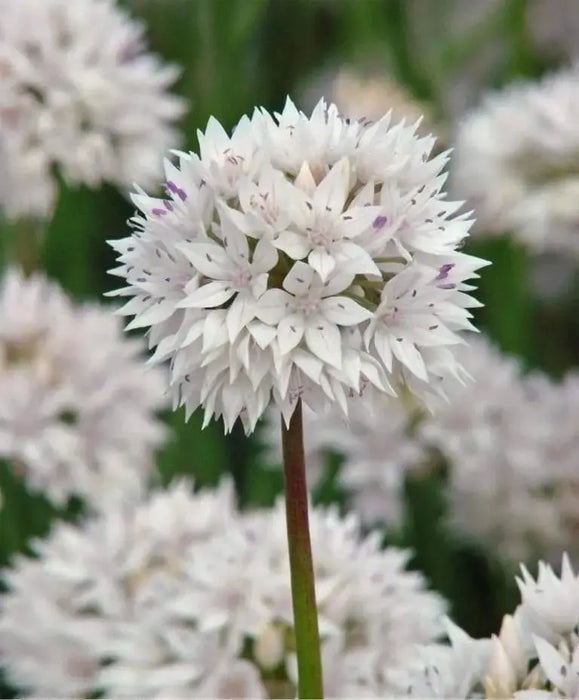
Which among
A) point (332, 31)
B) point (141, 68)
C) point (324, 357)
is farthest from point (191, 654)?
point (332, 31)

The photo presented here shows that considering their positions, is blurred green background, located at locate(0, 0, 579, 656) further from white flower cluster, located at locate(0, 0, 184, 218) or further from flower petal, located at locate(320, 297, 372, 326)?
flower petal, located at locate(320, 297, 372, 326)

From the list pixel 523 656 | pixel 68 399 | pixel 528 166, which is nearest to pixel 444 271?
pixel 523 656

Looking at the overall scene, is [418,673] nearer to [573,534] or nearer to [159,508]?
[159,508]

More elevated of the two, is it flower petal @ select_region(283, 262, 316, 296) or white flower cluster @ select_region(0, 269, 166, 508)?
white flower cluster @ select_region(0, 269, 166, 508)

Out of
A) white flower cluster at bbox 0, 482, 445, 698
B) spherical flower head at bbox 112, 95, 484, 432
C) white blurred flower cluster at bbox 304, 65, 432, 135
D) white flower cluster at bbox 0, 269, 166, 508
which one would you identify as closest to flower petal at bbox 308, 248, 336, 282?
spherical flower head at bbox 112, 95, 484, 432

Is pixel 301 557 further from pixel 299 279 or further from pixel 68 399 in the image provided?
pixel 68 399

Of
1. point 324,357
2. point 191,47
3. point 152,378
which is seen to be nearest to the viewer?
point 324,357
